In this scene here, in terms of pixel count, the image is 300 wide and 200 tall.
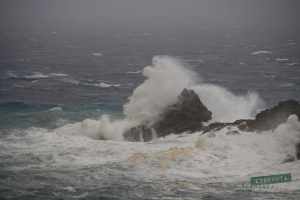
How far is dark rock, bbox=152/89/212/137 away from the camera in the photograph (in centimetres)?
2858

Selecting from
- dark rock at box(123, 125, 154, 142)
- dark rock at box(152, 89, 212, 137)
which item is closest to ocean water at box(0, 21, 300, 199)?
dark rock at box(123, 125, 154, 142)

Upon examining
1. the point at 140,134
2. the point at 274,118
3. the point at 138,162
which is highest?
the point at 274,118

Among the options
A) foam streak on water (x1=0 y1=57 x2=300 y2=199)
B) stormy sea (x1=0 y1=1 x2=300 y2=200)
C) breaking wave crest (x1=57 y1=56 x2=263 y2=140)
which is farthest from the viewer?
breaking wave crest (x1=57 y1=56 x2=263 y2=140)

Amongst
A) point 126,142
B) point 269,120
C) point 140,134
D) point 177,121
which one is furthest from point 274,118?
point 126,142

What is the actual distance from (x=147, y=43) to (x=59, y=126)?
242 feet

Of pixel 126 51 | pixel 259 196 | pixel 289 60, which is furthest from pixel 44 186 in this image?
pixel 126 51

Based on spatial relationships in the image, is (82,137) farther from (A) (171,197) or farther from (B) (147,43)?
(B) (147,43)

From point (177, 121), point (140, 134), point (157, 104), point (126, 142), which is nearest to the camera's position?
point (126, 142)

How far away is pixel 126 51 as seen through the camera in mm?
87500

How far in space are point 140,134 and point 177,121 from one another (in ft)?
9.91

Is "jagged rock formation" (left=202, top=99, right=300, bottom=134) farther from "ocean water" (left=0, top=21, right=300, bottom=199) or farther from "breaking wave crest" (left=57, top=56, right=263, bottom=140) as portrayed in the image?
"breaking wave crest" (left=57, top=56, right=263, bottom=140)

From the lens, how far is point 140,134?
93.6 feet

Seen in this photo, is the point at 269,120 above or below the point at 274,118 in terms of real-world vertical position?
below

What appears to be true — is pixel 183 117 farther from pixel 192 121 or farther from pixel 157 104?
pixel 157 104
